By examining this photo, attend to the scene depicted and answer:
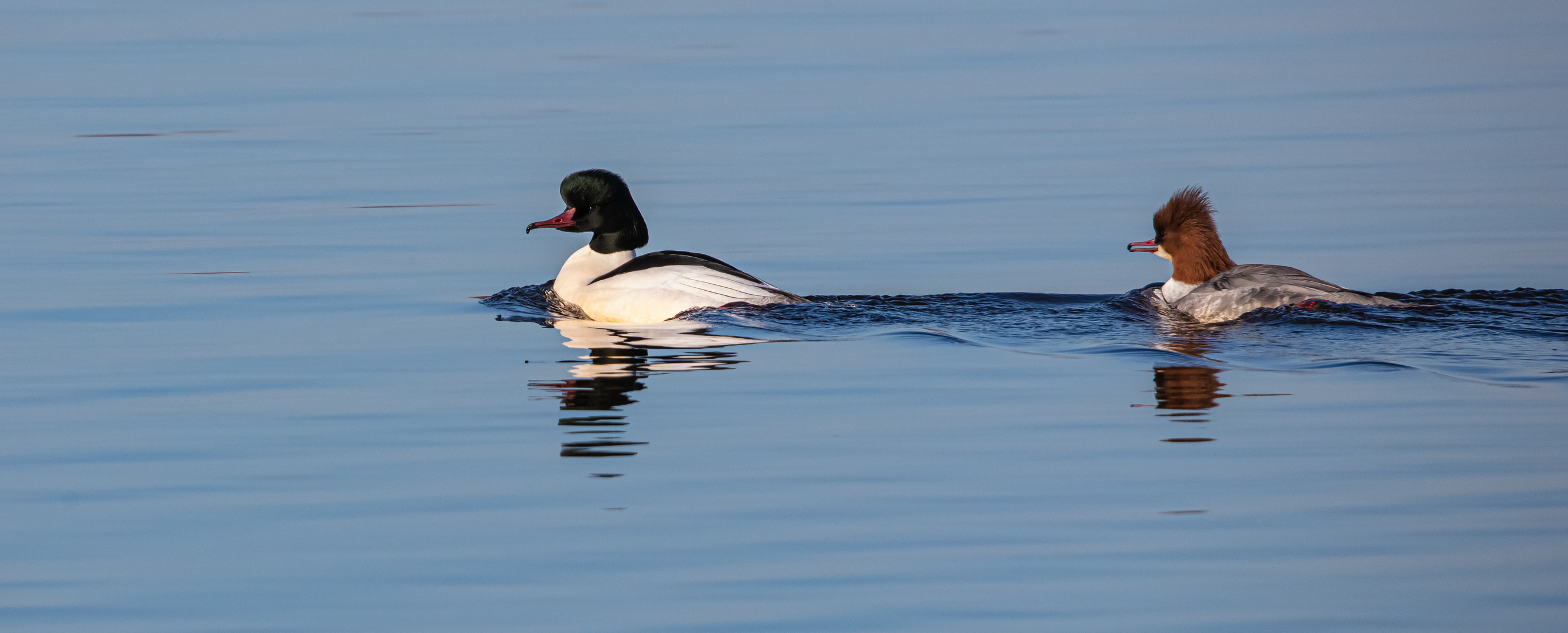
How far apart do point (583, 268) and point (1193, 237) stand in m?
3.83

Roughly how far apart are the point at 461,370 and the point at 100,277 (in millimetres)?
3837

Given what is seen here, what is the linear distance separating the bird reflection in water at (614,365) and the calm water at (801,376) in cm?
5

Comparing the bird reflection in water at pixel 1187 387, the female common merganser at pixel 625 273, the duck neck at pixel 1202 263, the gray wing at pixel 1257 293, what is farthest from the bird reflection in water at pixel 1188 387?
the female common merganser at pixel 625 273

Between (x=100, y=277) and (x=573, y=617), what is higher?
(x=100, y=277)

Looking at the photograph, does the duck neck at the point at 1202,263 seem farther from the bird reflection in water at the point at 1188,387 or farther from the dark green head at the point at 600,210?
the dark green head at the point at 600,210

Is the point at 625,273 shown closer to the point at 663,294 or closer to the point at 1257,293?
the point at 663,294

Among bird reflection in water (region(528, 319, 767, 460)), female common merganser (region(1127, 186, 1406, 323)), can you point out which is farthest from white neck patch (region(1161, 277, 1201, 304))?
bird reflection in water (region(528, 319, 767, 460))

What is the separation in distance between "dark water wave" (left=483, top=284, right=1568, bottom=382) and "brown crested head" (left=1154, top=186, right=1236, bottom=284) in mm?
323

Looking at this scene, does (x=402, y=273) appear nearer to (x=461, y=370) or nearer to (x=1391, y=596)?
(x=461, y=370)

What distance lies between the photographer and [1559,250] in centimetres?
1167

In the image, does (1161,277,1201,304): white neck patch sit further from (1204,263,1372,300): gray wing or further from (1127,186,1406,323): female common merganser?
(1204,263,1372,300): gray wing

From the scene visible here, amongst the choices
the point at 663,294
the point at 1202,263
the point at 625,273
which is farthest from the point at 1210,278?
the point at 625,273

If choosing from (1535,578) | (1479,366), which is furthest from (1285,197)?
(1535,578)

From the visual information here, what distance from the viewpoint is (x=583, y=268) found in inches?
453
